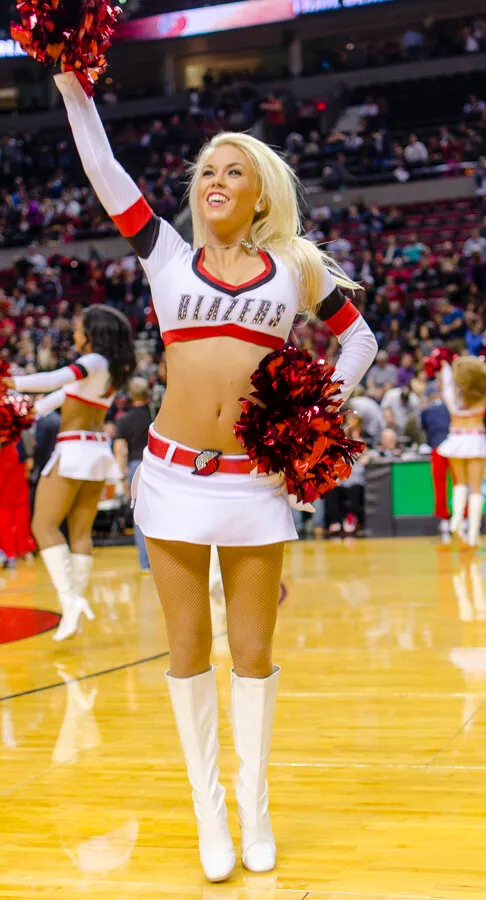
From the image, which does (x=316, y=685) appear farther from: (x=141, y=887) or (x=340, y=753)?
(x=141, y=887)

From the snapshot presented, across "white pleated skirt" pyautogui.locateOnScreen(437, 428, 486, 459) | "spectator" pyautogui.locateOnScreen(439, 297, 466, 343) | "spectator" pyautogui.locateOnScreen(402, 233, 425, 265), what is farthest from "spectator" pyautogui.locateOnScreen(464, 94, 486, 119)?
"white pleated skirt" pyautogui.locateOnScreen(437, 428, 486, 459)

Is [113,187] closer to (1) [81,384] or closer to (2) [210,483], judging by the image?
(2) [210,483]

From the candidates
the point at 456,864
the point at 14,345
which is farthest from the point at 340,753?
the point at 14,345

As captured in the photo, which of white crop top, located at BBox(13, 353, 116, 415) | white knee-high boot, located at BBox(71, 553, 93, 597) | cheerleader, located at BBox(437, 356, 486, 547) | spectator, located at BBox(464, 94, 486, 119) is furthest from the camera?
spectator, located at BBox(464, 94, 486, 119)

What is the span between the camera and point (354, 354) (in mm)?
2627

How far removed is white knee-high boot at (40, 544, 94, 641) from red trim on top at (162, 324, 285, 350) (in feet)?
9.76

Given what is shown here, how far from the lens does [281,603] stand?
643 cm

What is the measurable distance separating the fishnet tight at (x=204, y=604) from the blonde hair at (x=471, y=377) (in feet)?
21.9

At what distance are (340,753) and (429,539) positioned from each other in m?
7.15

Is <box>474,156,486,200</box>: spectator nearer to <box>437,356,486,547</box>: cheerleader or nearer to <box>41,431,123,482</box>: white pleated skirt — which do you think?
<box>437,356,486,547</box>: cheerleader

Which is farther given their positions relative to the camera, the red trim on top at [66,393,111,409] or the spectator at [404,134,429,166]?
the spectator at [404,134,429,166]

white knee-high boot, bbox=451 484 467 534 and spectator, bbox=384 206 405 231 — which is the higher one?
spectator, bbox=384 206 405 231

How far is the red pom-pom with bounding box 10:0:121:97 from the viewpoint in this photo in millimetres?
2295

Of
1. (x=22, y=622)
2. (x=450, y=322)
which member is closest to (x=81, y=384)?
Answer: (x=22, y=622)
